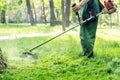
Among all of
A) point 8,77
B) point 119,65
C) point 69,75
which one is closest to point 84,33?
point 119,65

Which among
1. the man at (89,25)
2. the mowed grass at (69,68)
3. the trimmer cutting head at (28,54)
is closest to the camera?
the mowed grass at (69,68)

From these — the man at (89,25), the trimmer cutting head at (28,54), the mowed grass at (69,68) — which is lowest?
the trimmer cutting head at (28,54)

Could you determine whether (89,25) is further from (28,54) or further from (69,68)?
(28,54)

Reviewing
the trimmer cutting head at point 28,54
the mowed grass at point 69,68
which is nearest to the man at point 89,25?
the mowed grass at point 69,68

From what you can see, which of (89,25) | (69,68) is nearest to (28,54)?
(89,25)

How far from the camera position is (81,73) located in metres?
7.07

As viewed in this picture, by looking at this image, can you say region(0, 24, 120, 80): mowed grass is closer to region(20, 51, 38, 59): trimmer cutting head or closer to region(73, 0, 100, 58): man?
region(20, 51, 38, 59): trimmer cutting head

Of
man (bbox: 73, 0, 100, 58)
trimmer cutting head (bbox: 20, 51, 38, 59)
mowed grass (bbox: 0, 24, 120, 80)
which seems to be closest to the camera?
mowed grass (bbox: 0, 24, 120, 80)

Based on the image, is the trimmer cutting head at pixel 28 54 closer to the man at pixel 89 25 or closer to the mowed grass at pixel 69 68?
the mowed grass at pixel 69 68

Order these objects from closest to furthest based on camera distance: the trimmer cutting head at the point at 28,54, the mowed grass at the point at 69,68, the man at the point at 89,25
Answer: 1. the mowed grass at the point at 69,68
2. the man at the point at 89,25
3. the trimmer cutting head at the point at 28,54

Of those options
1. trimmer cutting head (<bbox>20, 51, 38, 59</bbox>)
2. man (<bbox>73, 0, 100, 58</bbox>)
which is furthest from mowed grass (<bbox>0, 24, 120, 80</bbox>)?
man (<bbox>73, 0, 100, 58</bbox>)

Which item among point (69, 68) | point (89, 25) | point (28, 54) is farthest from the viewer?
point (28, 54)

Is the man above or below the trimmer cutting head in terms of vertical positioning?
above

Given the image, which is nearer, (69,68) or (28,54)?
(69,68)
